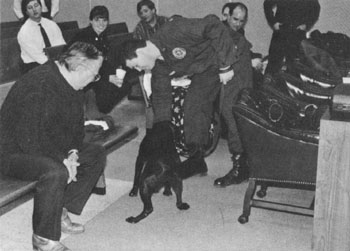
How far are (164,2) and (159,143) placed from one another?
552 centimetres

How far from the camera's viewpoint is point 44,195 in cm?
304

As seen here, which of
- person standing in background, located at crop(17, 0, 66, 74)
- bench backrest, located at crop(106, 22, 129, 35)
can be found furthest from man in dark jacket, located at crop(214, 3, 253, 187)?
bench backrest, located at crop(106, 22, 129, 35)

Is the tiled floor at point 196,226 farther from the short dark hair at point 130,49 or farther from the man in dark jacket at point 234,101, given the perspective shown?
the short dark hair at point 130,49

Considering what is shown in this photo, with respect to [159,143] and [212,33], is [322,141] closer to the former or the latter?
[159,143]

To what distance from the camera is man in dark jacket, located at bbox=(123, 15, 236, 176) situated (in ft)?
13.2

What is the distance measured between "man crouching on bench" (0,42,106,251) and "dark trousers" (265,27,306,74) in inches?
121

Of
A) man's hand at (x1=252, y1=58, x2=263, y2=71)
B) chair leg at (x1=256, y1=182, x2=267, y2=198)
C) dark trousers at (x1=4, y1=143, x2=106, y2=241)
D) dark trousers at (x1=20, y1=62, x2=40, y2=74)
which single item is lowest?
chair leg at (x1=256, y1=182, x2=267, y2=198)

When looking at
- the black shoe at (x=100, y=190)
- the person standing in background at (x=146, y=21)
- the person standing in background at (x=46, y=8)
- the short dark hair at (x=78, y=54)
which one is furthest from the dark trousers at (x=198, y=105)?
the person standing in background at (x=46, y=8)

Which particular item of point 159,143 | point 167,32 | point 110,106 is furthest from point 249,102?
point 110,106

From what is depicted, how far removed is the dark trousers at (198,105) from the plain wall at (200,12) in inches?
163

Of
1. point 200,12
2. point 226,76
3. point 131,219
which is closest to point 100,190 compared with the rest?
point 131,219

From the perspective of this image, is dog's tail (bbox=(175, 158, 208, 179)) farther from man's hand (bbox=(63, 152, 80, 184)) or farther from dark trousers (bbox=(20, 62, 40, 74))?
dark trousers (bbox=(20, 62, 40, 74))

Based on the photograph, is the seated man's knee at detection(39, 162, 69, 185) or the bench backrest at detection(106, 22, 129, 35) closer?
the seated man's knee at detection(39, 162, 69, 185)

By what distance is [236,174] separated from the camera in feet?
14.3
